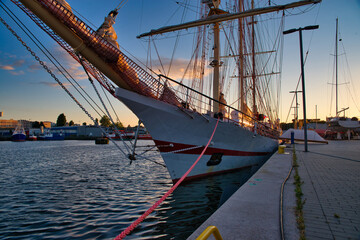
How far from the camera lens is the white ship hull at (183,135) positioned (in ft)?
25.2

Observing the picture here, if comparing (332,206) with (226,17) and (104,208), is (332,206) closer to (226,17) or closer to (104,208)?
(104,208)

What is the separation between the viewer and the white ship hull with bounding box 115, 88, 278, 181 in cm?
768

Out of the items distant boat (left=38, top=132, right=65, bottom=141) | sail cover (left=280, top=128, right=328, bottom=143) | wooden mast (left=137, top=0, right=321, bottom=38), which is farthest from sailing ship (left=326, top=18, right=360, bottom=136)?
distant boat (left=38, top=132, right=65, bottom=141)

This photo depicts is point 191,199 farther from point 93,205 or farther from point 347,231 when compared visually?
point 347,231

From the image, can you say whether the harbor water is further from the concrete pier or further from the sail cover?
the sail cover

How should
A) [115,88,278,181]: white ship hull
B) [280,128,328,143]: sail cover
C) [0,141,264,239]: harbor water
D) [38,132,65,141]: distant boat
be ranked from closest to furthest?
[0,141,264,239]: harbor water
[115,88,278,181]: white ship hull
[280,128,328,143]: sail cover
[38,132,65,141]: distant boat

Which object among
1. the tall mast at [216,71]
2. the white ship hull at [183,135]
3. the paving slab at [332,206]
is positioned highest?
the tall mast at [216,71]

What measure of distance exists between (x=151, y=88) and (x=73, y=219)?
462cm

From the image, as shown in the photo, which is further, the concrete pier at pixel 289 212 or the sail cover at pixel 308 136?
the sail cover at pixel 308 136

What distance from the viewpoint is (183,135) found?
333 inches

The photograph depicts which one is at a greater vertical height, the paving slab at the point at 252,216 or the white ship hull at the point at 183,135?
the white ship hull at the point at 183,135

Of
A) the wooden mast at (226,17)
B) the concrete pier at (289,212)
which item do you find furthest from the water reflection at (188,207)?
the wooden mast at (226,17)

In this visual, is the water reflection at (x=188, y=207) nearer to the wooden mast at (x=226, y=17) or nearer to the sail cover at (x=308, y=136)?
the wooden mast at (x=226, y=17)

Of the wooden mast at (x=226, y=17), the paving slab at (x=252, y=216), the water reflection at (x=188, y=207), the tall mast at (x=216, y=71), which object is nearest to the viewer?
the paving slab at (x=252, y=216)
